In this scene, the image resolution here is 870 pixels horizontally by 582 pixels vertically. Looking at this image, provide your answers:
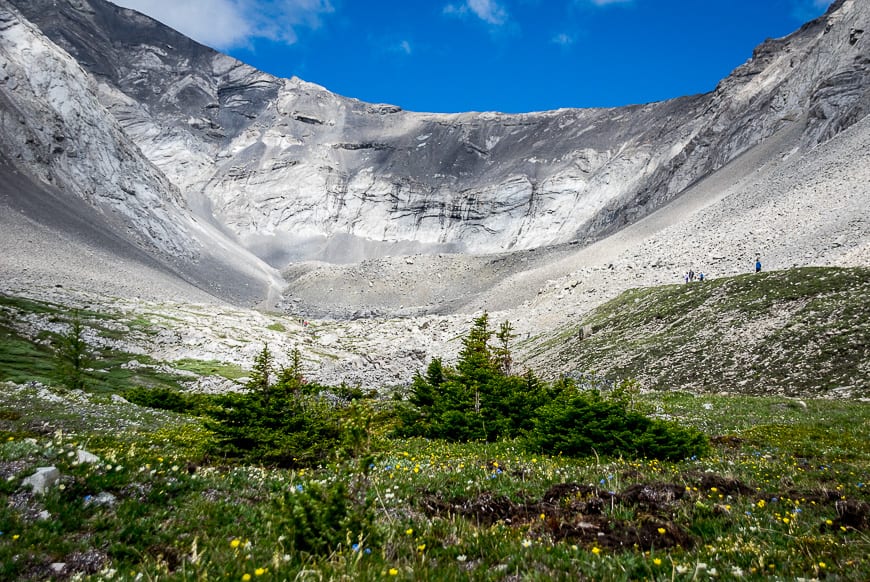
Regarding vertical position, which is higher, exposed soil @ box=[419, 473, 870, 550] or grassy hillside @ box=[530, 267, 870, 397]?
grassy hillside @ box=[530, 267, 870, 397]

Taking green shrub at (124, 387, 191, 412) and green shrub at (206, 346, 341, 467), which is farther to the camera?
green shrub at (124, 387, 191, 412)

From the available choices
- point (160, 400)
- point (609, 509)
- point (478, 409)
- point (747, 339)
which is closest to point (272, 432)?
point (478, 409)

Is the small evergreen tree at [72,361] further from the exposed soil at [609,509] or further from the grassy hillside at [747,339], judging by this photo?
the grassy hillside at [747,339]

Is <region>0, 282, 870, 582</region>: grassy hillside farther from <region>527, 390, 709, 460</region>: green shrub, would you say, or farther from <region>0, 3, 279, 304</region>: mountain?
<region>0, 3, 279, 304</region>: mountain

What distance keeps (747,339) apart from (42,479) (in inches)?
1654

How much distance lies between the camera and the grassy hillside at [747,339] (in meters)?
29.5

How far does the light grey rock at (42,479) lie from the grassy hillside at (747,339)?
3215cm

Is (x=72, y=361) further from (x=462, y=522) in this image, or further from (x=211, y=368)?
(x=462, y=522)

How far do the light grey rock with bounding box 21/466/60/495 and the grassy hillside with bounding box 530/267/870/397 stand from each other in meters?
32.1

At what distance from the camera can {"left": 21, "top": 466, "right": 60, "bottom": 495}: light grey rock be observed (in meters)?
5.89

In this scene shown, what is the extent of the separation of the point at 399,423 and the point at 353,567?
2017 cm

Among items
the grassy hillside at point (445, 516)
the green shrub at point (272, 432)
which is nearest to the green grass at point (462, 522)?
the grassy hillside at point (445, 516)

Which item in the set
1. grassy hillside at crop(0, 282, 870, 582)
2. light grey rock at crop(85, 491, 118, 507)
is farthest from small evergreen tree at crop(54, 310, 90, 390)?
light grey rock at crop(85, 491, 118, 507)

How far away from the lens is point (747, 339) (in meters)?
37.0
